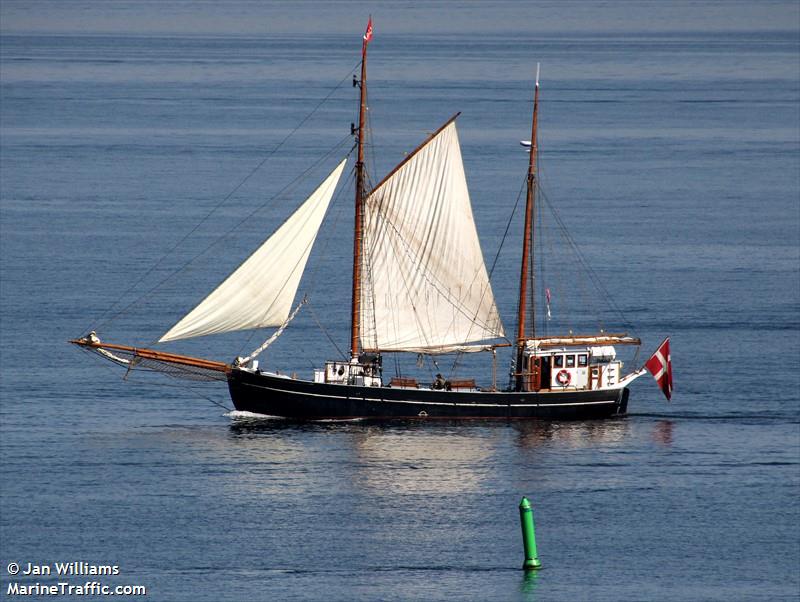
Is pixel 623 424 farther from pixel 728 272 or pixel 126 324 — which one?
pixel 728 272

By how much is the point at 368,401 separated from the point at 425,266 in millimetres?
7882

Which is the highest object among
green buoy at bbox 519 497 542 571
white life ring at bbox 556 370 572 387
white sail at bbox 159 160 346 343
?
white sail at bbox 159 160 346 343

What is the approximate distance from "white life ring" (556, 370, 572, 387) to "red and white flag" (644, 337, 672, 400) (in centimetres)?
425

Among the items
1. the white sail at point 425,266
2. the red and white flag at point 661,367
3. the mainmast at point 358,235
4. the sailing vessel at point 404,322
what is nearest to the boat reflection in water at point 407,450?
the sailing vessel at point 404,322

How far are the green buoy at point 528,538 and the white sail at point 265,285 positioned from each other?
2330cm

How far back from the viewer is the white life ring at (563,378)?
8425 centimetres

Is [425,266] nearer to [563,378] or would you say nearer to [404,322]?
[404,322]

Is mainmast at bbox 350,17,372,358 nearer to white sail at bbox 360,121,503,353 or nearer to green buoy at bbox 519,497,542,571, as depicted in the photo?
white sail at bbox 360,121,503,353

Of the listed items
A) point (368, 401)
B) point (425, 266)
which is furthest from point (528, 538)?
point (425, 266)

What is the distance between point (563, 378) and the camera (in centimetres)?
8431

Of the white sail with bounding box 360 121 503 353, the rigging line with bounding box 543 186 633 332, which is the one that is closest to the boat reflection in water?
the white sail with bounding box 360 121 503 353

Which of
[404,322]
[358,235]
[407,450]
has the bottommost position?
[407,450]

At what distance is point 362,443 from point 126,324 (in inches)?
1213

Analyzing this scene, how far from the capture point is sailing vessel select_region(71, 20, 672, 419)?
82625 millimetres
